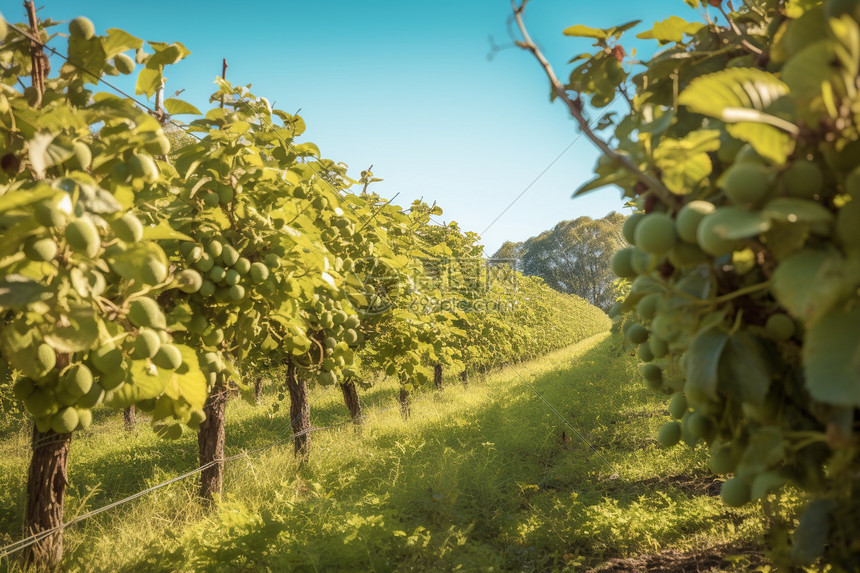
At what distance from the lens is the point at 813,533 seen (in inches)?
28.9

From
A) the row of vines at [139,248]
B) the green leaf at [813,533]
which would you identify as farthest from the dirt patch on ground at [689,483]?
the green leaf at [813,533]

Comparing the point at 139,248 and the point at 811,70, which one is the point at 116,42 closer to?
the point at 139,248

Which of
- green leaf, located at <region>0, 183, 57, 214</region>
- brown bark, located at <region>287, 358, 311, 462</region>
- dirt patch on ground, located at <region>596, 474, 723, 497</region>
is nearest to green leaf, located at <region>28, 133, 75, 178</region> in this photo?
green leaf, located at <region>0, 183, 57, 214</region>

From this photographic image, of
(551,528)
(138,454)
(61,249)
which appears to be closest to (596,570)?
(551,528)

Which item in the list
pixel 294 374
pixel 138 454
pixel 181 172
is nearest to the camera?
pixel 181 172

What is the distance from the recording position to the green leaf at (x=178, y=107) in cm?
181

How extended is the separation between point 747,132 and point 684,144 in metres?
0.14

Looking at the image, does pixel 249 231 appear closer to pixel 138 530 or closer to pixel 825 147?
pixel 825 147

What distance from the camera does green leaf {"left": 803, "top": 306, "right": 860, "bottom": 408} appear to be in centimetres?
55

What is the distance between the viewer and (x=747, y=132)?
0.64 metres

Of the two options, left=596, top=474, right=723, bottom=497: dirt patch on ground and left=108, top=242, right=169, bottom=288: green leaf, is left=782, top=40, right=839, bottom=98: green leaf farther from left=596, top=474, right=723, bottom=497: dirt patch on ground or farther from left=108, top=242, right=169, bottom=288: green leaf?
left=596, top=474, right=723, bottom=497: dirt patch on ground

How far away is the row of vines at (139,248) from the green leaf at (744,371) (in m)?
1.31

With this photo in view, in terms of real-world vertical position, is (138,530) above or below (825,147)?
below

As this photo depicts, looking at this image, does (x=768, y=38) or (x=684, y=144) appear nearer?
(x=684, y=144)
